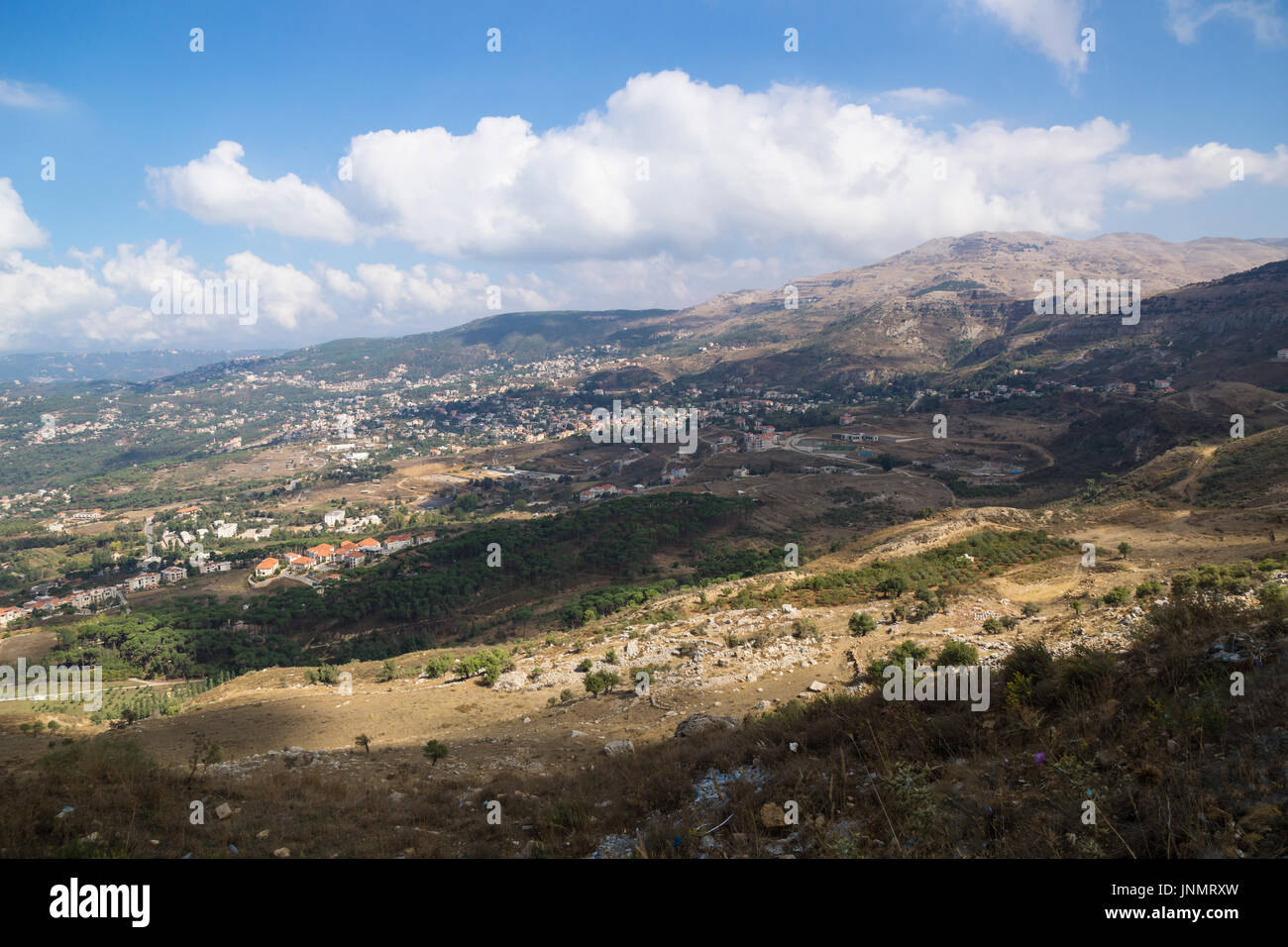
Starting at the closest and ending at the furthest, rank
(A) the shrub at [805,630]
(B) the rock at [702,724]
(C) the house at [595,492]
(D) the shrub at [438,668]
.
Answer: (B) the rock at [702,724] < (A) the shrub at [805,630] < (D) the shrub at [438,668] < (C) the house at [595,492]

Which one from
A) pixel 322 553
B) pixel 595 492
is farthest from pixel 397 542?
pixel 595 492

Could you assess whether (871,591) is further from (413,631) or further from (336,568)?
(336,568)

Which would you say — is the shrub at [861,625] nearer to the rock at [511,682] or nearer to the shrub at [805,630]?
the shrub at [805,630]

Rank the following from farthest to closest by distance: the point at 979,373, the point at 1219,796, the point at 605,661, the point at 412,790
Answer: the point at 979,373 → the point at 605,661 → the point at 412,790 → the point at 1219,796

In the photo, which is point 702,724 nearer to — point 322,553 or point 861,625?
point 861,625

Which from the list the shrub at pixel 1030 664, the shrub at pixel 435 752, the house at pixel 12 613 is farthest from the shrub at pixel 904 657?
the house at pixel 12 613

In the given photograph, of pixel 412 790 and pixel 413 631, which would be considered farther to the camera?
pixel 413 631

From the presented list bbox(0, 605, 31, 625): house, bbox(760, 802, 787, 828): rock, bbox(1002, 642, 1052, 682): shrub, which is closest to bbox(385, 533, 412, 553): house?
bbox(0, 605, 31, 625): house

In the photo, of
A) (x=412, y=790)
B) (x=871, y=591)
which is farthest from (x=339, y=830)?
(x=871, y=591)
